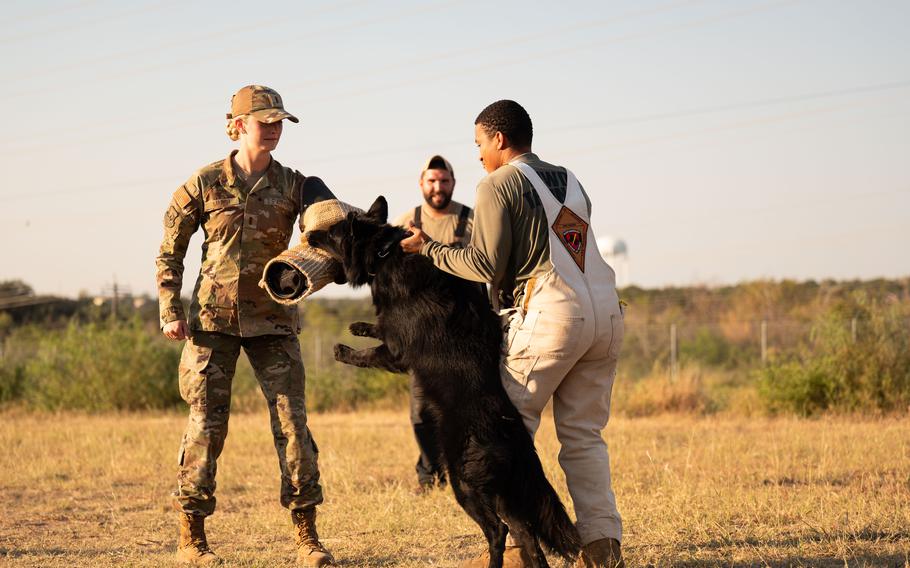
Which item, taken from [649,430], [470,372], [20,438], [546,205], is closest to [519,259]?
[546,205]

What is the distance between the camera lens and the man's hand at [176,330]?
17.3ft

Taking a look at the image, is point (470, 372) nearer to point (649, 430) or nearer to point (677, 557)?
point (677, 557)

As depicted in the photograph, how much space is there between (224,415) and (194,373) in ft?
0.96

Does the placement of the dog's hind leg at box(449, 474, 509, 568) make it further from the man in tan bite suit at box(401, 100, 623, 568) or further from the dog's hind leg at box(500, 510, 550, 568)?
the man in tan bite suit at box(401, 100, 623, 568)

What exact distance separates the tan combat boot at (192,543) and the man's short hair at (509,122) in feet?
8.91

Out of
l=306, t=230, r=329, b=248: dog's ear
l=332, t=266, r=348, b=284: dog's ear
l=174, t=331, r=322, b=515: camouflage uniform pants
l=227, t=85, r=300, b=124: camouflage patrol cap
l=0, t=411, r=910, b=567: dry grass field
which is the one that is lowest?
l=0, t=411, r=910, b=567: dry grass field

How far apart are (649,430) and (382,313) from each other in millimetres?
7309

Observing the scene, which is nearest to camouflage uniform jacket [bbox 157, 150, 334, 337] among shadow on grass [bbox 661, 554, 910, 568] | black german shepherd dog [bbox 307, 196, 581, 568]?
black german shepherd dog [bbox 307, 196, 581, 568]

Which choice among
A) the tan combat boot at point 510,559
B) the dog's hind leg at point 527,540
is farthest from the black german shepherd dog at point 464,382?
the tan combat boot at point 510,559

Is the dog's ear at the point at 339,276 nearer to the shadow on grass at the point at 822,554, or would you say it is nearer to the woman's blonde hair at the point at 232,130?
the woman's blonde hair at the point at 232,130

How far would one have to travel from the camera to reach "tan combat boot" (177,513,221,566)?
5301 millimetres

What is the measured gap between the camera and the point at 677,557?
16.9 ft

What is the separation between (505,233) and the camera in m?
4.35

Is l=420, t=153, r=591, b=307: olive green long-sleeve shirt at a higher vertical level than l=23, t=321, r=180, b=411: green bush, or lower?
higher
